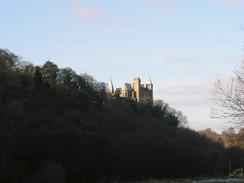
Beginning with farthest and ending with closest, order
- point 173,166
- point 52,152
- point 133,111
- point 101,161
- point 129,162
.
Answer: point 133,111 → point 173,166 → point 129,162 → point 101,161 → point 52,152

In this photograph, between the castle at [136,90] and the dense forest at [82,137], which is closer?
the dense forest at [82,137]

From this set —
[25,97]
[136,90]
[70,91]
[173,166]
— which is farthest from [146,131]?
[136,90]

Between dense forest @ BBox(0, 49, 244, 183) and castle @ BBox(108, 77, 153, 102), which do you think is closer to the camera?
dense forest @ BBox(0, 49, 244, 183)

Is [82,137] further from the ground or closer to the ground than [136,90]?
closer to the ground

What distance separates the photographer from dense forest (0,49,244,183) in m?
77.0

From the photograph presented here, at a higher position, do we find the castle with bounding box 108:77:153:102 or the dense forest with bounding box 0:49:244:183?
the castle with bounding box 108:77:153:102

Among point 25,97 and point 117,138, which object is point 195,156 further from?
point 25,97

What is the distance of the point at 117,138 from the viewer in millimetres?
97750

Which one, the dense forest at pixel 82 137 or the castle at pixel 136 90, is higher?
the castle at pixel 136 90

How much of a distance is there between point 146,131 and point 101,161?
24.0 metres

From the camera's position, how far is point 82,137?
8869 centimetres

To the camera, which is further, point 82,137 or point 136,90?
point 136,90

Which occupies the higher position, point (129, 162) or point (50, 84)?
point (50, 84)

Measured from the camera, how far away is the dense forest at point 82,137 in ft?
253
